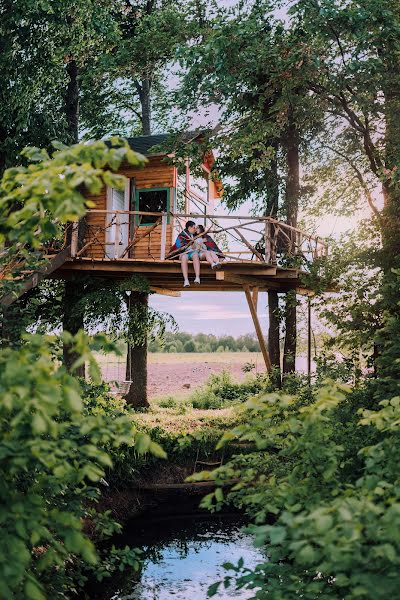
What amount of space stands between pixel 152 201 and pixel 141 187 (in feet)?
1.52

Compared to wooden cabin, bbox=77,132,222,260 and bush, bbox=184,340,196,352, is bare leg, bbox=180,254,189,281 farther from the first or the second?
bush, bbox=184,340,196,352

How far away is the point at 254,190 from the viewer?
54.2 ft

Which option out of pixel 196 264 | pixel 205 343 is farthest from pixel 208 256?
pixel 205 343

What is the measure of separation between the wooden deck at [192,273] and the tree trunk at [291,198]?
1042mm

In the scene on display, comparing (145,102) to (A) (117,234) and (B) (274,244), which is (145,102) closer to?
(A) (117,234)

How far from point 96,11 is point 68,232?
5.20m

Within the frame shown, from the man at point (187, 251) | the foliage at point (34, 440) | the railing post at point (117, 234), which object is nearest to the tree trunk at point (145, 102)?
the railing post at point (117, 234)

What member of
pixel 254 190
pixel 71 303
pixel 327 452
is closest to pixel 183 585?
pixel 327 452

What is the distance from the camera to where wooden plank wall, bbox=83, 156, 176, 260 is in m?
15.4

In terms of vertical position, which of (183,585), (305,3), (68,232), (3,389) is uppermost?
(305,3)

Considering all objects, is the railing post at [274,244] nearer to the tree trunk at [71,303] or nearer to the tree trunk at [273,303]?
the tree trunk at [273,303]

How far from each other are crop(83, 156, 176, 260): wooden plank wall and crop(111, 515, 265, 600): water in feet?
21.7

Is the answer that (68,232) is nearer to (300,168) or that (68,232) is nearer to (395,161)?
(300,168)

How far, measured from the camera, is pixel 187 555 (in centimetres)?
987
